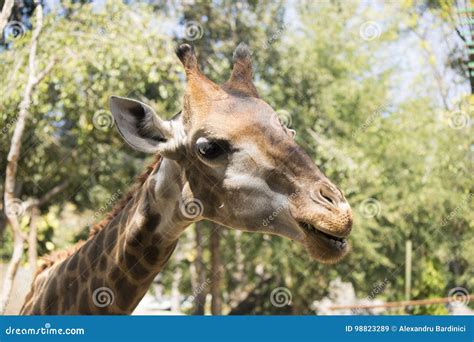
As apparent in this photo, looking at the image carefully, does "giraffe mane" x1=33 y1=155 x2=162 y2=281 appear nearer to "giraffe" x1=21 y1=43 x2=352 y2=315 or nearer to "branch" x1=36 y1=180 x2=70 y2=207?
"giraffe" x1=21 y1=43 x2=352 y2=315

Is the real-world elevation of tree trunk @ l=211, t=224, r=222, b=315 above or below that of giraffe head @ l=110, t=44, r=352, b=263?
below

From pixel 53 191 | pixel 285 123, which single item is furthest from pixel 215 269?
pixel 285 123

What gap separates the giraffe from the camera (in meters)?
3.42

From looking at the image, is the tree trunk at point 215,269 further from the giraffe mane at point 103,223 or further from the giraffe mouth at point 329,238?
the giraffe mouth at point 329,238

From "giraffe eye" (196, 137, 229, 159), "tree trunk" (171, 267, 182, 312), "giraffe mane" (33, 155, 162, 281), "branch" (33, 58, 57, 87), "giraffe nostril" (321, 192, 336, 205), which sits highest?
"giraffe nostril" (321, 192, 336, 205)

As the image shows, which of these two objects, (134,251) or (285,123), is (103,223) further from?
(285,123)

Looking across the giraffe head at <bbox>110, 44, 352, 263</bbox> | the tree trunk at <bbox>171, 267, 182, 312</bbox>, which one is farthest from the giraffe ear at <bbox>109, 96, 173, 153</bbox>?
the tree trunk at <bbox>171, 267, 182, 312</bbox>

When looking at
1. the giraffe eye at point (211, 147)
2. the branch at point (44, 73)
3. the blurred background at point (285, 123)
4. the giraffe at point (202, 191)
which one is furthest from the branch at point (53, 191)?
the giraffe eye at point (211, 147)

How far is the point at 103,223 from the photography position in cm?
452

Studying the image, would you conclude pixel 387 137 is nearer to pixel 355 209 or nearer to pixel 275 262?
pixel 355 209

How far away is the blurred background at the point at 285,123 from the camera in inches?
386

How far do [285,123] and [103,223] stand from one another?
558 cm
